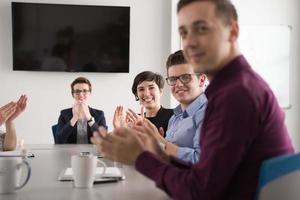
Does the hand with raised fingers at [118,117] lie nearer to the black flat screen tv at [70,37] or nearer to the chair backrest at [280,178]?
the black flat screen tv at [70,37]

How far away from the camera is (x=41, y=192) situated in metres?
1.34

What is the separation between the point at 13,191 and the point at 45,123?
3.51 metres

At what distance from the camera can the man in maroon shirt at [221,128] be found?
3.04 ft

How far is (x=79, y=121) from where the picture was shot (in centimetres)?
332

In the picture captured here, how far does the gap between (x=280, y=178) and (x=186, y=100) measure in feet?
3.80

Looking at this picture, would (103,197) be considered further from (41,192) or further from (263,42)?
(263,42)

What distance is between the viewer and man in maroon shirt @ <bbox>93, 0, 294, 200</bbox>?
93cm

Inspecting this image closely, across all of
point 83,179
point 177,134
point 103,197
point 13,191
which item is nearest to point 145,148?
point 103,197

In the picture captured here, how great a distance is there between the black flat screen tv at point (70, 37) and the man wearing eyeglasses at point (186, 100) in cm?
256

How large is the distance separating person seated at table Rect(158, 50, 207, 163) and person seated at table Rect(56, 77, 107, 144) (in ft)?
3.75

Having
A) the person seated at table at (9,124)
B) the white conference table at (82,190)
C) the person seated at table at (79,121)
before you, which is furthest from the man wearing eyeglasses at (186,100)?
the person seated at table at (79,121)

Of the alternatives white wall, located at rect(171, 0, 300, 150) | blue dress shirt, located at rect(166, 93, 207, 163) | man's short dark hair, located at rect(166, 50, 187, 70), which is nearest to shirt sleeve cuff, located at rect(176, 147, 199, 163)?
blue dress shirt, located at rect(166, 93, 207, 163)

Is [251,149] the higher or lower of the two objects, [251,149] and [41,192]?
the higher

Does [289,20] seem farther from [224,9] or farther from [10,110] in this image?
[224,9]
